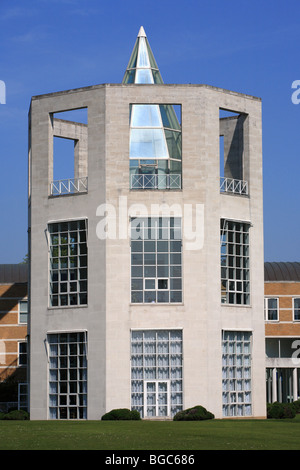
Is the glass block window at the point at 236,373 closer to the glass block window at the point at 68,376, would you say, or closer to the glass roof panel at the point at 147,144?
the glass block window at the point at 68,376

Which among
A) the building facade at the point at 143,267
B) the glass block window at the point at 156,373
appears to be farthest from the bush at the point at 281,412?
the glass block window at the point at 156,373

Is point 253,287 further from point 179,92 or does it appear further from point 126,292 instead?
point 179,92

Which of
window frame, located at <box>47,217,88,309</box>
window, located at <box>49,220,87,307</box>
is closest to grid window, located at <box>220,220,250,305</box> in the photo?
window frame, located at <box>47,217,88,309</box>

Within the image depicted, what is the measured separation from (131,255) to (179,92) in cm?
1019

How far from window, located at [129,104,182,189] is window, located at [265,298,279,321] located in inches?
780

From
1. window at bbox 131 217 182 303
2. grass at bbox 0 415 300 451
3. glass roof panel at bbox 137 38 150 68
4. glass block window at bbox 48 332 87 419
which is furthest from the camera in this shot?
glass roof panel at bbox 137 38 150 68

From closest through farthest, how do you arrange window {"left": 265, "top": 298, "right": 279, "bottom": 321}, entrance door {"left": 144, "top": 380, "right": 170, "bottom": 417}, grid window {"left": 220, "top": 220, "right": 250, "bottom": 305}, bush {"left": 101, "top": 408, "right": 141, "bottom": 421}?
1. bush {"left": 101, "top": 408, "right": 141, "bottom": 421}
2. entrance door {"left": 144, "top": 380, "right": 170, "bottom": 417}
3. grid window {"left": 220, "top": 220, "right": 250, "bottom": 305}
4. window {"left": 265, "top": 298, "right": 279, "bottom": 321}

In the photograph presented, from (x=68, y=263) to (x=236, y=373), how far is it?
1180 centimetres

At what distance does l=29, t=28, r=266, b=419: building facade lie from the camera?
177 ft

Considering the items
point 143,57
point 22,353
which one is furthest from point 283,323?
point 143,57

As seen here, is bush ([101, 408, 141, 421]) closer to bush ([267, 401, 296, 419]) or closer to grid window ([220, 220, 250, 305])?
bush ([267, 401, 296, 419])

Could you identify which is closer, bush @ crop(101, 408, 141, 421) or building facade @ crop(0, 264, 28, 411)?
bush @ crop(101, 408, 141, 421)

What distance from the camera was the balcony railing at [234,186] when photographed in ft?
190

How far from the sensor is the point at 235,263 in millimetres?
57031
